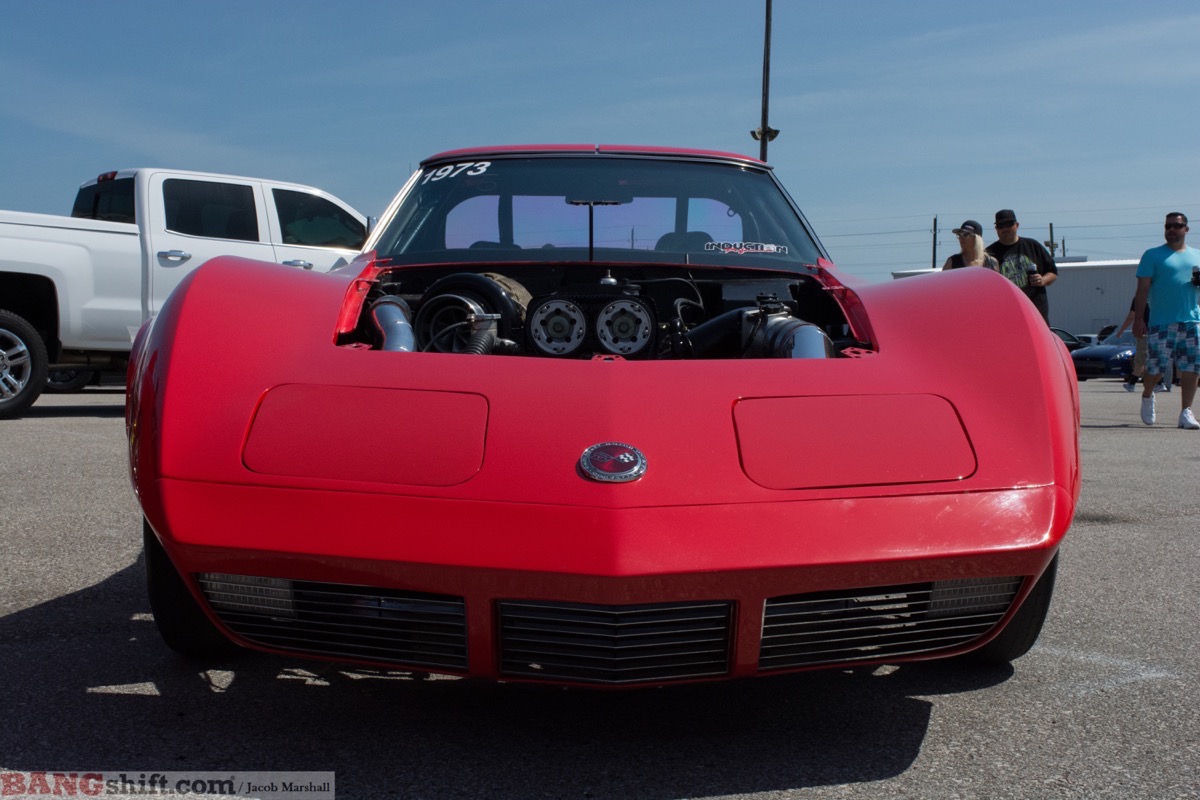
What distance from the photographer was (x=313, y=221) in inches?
384

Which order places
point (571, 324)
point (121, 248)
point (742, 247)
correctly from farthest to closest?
point (121, 248)
point (742, 247)
point (571, 324)

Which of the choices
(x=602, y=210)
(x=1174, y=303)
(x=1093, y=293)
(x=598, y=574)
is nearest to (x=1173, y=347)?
(x=1174, y=303)

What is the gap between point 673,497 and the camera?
6.77 feet

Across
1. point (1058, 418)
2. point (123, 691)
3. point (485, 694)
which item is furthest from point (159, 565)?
point (1058, 418)

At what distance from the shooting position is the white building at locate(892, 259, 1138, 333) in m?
33.6

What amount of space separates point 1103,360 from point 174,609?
68.2 ft

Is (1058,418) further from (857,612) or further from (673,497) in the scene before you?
(673,497)

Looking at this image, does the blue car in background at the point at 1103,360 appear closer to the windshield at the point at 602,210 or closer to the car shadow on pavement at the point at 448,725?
the windshield at the point at 602,210

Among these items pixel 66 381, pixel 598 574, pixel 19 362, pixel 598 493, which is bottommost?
pixel 66 381

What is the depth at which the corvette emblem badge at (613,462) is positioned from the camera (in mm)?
2078

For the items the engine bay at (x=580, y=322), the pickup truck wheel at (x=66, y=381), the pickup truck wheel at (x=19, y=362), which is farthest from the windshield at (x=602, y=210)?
the pickup truck wheel at (x=66, y=381)

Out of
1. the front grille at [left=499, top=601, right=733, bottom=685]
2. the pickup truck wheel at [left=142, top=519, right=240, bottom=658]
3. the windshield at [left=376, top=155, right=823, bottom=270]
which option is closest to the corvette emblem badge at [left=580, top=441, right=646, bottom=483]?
the front grille at [left=499, top=601, right=733, bottom=685]

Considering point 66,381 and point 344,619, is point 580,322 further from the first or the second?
point 66,381

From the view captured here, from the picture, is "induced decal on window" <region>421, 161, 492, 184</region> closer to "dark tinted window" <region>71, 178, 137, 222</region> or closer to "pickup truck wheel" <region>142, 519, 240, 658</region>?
"pickup truck wheel" <region>142, 519, 240, 658</region>
